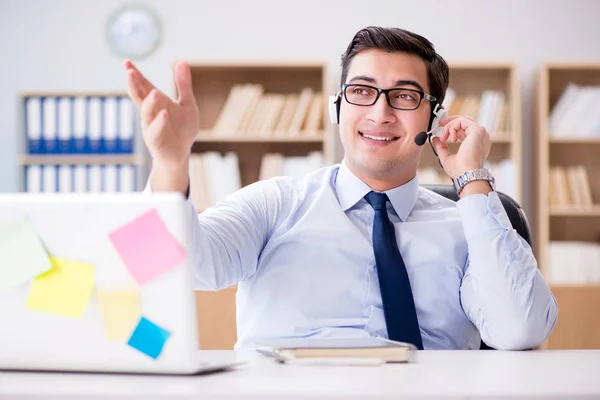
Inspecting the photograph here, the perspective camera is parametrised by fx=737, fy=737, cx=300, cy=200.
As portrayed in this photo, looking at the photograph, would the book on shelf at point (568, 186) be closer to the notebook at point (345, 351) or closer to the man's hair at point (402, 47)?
the man's hair at point (402, 47)

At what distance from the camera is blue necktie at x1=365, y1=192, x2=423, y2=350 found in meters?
1.50

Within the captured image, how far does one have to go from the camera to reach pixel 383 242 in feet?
5.22

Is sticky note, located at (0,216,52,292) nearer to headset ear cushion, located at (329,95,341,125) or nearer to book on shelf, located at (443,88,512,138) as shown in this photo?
headset ear cushion, located at (329,95,341,125)

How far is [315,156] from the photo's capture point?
388 centimetres

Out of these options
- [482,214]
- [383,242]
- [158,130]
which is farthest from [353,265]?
[158,130]

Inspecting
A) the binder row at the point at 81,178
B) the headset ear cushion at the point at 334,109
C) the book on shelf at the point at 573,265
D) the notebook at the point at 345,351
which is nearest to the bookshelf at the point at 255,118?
the binder row at the point at 81,178

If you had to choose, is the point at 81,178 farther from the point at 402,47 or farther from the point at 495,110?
the point at 402,47

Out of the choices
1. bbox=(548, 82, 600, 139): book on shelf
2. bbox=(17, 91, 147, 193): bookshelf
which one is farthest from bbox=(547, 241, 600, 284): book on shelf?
bbox=(17, 91, 147, 193): bookshelf

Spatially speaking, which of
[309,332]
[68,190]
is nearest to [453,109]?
[68,190]

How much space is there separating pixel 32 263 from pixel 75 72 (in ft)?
11.6

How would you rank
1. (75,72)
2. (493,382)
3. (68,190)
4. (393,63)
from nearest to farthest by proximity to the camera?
(493,382) < (393,63) < (68,190) < (75,72)

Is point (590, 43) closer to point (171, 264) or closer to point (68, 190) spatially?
point (68, 190)

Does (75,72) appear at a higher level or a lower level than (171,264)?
higher

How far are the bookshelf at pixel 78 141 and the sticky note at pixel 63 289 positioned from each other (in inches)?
116
